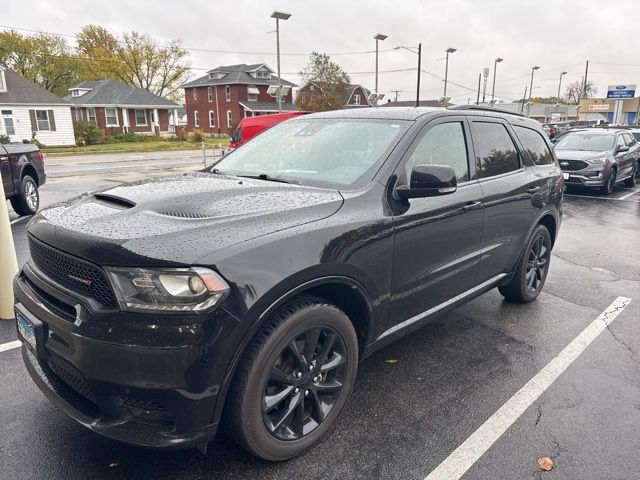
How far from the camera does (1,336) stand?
399cm

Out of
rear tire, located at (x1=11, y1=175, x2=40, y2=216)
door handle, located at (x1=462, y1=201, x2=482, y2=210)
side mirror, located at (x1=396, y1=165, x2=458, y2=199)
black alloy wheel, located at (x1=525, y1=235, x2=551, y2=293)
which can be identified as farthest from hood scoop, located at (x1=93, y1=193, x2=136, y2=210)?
rear tire, located at (x1=11, y1=175, x2=40, y2=216)

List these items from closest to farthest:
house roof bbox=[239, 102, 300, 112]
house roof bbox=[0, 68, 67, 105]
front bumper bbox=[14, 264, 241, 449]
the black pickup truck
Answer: front bumper bbox=[14, 264, 241, 449] → the black pickup truck → house roof bbox=[0, 68, 67, 105] → house roof bbox=[239, 102, 300, 112]

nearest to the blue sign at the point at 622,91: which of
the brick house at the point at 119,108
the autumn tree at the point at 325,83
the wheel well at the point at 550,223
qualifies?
the autumn tree at the point at 325,83

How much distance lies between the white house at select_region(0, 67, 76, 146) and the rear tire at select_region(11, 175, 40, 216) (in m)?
27.5

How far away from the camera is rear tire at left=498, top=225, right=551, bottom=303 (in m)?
4.64

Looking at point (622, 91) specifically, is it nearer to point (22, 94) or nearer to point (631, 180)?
point (631, 180)

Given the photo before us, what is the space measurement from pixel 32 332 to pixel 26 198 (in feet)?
24.7

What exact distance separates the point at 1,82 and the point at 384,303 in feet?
Answer: 126

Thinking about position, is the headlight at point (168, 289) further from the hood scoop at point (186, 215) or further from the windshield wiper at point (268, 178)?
the windshield wiper at point (268, 178)

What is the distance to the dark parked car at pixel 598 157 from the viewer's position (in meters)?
12.4

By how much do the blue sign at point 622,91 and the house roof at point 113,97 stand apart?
58519 mm

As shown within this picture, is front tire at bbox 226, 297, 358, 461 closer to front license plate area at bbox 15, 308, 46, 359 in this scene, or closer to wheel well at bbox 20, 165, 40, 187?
front license plate area at bbox 15, 308, 46, 359

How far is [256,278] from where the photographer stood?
2164 mm

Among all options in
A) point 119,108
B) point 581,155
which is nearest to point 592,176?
point 581,155
